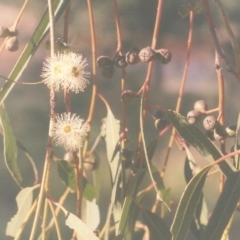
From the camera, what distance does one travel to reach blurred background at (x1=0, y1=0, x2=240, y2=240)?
6.46 feet

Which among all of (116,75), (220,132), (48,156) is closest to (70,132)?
(48,156)

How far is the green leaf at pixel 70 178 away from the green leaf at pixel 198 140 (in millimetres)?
132

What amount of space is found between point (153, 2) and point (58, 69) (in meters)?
1.50

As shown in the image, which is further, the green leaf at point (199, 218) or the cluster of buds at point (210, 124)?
the green leaf at point (199, 218)

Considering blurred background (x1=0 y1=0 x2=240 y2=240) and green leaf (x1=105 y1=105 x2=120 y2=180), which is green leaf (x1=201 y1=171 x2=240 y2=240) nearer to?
green leaf (x1=105 y1=105 x2=120 y2=180)

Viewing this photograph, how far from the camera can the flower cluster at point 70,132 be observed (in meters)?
0.57

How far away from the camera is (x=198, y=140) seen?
2.05ft

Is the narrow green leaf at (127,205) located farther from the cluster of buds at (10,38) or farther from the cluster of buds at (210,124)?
the cluster of buds at (10,38)

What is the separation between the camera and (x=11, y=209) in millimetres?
2146

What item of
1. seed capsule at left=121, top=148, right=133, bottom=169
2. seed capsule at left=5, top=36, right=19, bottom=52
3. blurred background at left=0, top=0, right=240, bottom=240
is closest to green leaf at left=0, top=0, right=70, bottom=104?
seed capsule at left=5, top=36, right=19, bottom=52

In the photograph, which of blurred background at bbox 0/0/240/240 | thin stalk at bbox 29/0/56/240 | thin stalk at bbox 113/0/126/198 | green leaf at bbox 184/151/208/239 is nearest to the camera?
thin stalk at bbox 29/0/56/240

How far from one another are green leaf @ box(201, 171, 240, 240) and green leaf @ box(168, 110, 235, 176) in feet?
0.06

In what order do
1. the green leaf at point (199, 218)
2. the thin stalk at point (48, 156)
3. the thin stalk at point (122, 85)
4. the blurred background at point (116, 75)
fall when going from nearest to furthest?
1. the thin stalk at point (48, 156)
2. the thin stalk at point (122, 85)
3. the green leaf at point (199, 218)
4. the blurred background at point (116, 75)

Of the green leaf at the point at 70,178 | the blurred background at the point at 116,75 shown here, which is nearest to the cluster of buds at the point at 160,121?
the green leaf at the point at 70,178
